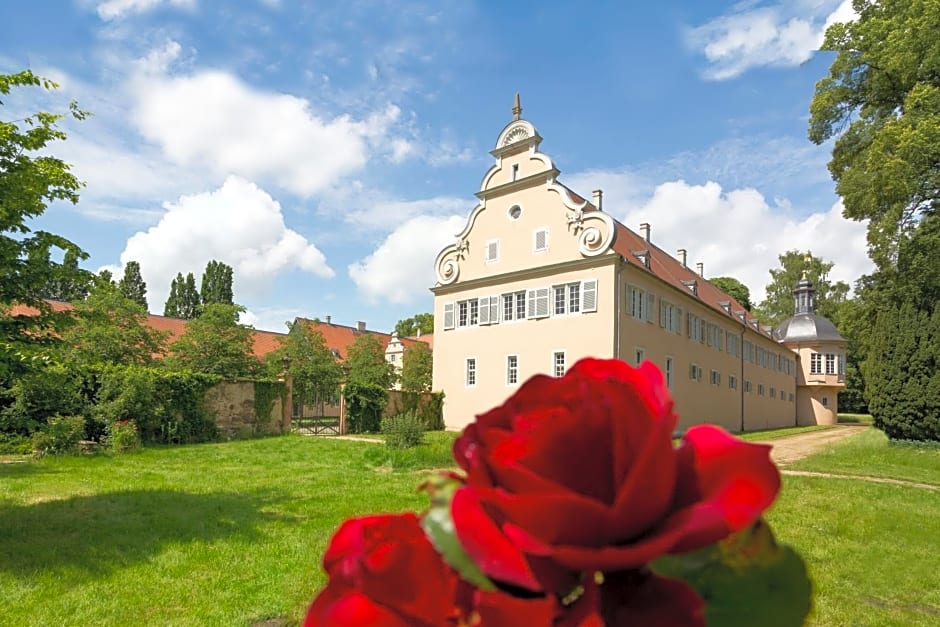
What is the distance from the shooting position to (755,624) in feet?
1.61

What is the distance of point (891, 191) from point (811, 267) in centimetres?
4181

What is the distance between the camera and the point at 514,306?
2411cm

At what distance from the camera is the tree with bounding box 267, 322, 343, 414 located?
33.4 m

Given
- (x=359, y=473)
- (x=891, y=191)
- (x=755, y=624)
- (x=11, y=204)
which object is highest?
(x=891, y=191)

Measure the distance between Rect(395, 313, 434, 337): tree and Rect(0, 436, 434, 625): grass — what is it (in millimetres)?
53483

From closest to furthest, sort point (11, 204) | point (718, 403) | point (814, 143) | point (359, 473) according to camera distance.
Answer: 1. point (11, 204)
2. point (359, 473)
3. point (814, 143)
4. point (718, 403)

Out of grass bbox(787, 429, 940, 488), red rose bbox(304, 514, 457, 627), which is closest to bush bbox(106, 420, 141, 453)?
grass bbox(787, 429, 940, 488)

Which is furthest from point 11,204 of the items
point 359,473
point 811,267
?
point 811,267

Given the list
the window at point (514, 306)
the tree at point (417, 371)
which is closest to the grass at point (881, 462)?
the window at point (514, 306)

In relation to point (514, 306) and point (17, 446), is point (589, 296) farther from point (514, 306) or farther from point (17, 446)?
point (17, 446)

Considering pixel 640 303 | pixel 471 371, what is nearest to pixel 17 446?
pixel 471 371

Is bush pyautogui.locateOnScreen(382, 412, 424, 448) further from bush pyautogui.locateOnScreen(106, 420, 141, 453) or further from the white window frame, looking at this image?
the white window frame

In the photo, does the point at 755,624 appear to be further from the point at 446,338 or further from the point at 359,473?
the point at 446,338

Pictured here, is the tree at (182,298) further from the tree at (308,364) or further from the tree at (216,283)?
the tree at (308,364)
